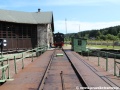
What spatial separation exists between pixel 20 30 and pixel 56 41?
11768 mm

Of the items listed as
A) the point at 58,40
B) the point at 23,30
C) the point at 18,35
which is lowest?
the point at 58,40

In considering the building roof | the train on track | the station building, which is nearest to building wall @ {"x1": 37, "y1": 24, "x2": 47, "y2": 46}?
the station building

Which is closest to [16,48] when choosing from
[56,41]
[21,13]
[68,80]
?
[21,13]

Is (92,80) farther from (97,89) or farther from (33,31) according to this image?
(33,31)

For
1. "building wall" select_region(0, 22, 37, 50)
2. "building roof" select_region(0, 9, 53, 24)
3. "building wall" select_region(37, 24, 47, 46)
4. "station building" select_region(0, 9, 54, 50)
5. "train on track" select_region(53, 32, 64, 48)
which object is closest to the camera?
"building wall" select_region(0, 22, 37, 50)

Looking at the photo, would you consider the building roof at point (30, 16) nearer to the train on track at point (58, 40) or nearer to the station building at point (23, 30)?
the station building at point (23, 30)

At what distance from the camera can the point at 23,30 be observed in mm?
33469

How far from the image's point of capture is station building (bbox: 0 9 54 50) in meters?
30.6

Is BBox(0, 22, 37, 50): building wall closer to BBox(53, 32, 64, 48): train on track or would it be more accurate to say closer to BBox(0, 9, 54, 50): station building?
BBox(0, 9, 54, 50): station building

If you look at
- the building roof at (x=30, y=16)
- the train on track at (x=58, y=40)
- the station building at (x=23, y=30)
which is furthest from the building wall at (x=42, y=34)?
the train on track at (x=58, y=40)

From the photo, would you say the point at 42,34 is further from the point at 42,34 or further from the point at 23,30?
the point at 23,30

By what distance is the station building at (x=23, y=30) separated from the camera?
30.6 metres

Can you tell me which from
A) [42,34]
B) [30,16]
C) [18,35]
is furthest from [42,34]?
[18,35]

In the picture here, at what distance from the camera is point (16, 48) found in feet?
106
